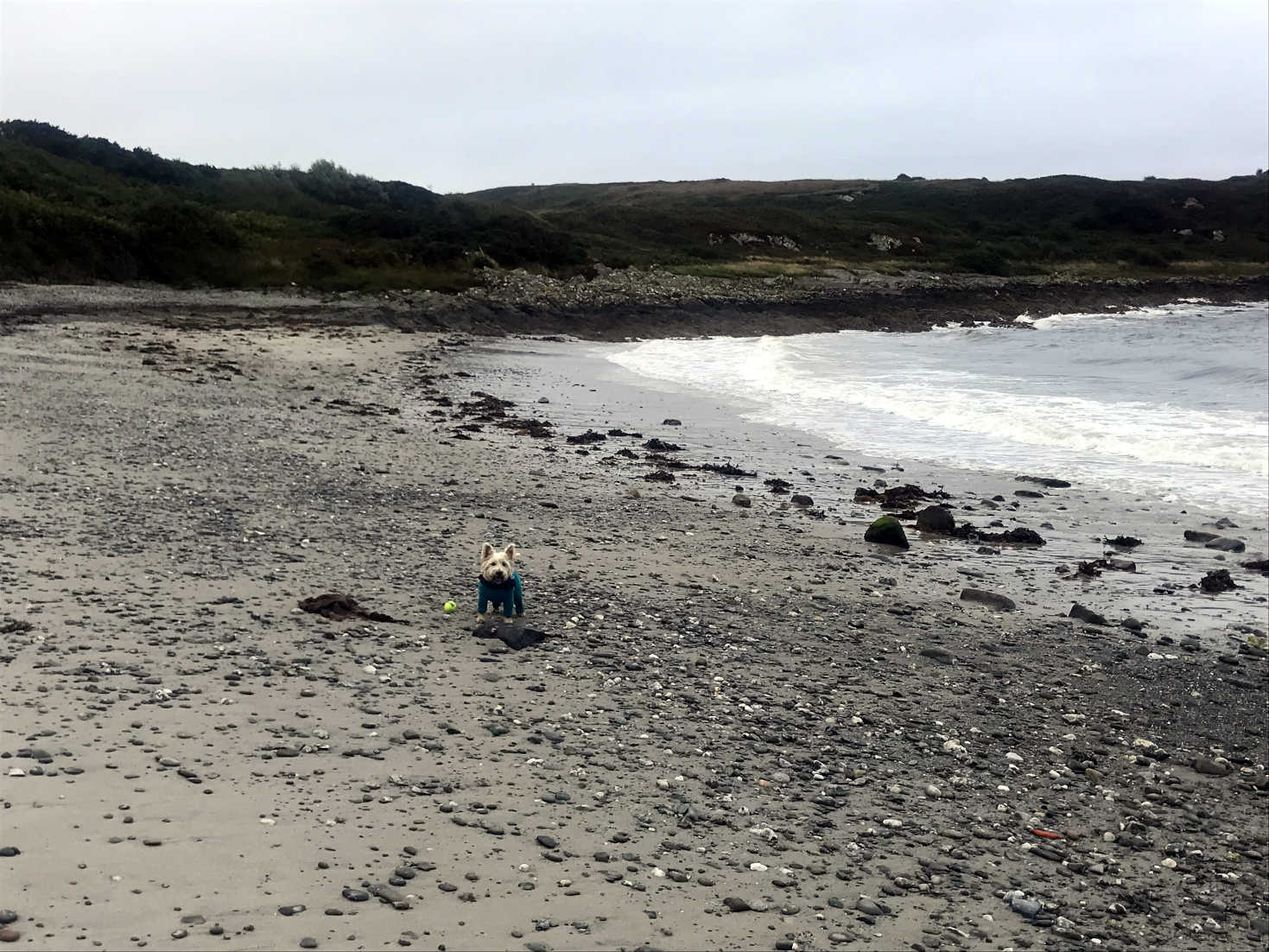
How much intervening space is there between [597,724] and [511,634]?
1.59 m

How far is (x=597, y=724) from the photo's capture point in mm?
6898


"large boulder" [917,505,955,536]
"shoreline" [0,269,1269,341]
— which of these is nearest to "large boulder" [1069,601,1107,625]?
"large boulder" [917,505,955,536]

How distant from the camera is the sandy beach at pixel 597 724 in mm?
4863

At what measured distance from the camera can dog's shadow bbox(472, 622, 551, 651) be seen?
8.21 metres

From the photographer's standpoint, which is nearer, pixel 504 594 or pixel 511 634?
pixel 511 634

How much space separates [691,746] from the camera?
6719mm

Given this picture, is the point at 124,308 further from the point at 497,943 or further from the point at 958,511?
the point at 497,943

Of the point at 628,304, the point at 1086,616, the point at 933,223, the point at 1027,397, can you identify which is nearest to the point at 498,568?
the point at 1086,616

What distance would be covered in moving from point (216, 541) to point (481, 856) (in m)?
5.99

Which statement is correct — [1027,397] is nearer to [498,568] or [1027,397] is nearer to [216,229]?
[498,568]

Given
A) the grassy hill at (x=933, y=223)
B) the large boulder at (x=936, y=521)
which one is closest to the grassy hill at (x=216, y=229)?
the grassy hill at (x=933, y=223)

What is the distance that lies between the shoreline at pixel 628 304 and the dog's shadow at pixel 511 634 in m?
22.7

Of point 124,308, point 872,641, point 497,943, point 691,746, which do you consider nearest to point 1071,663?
point 872,641

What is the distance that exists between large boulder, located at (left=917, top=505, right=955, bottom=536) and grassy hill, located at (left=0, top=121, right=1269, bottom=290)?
1375 inches
